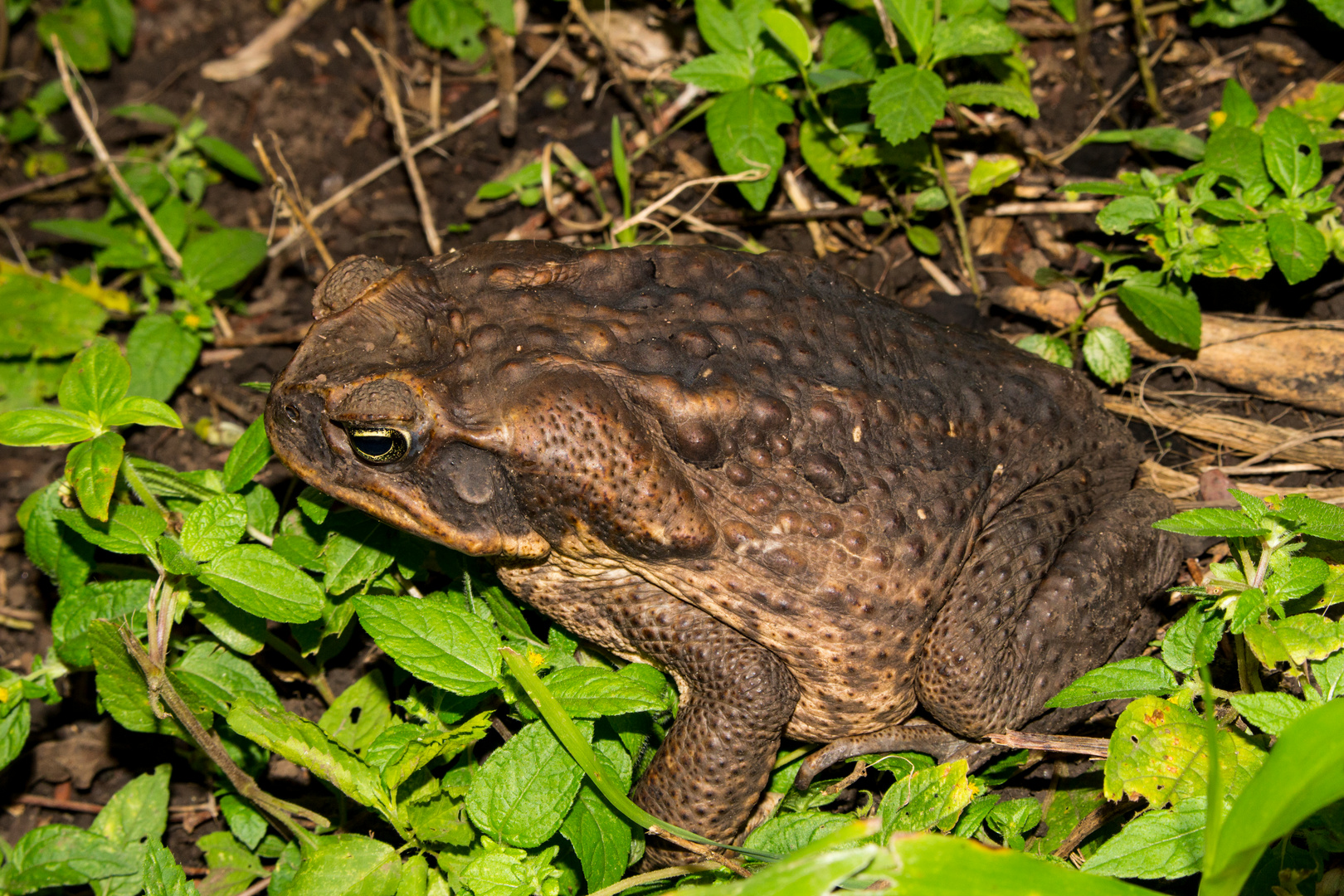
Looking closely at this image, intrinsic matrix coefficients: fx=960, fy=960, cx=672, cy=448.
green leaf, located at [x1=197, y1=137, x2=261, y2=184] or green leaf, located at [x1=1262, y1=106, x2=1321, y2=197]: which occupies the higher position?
green leaf, located at [x1=1262, y1=106, x2=1321, y2=197]

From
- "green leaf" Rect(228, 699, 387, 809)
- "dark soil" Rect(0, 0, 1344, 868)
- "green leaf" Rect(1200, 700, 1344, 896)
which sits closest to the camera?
"green leaf" Rect(1200, 700, 1344, 896)

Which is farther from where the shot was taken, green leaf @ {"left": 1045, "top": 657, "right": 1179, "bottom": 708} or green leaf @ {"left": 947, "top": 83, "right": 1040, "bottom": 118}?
green leaf @ {"left": 947, "top": 83, "right": 1040, "bottom": 118}

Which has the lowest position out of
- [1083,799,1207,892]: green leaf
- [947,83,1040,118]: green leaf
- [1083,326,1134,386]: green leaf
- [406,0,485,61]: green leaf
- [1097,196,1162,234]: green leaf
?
[1083,799,1207,892]: green leaf

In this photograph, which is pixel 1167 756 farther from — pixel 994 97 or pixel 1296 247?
pixel 994 97

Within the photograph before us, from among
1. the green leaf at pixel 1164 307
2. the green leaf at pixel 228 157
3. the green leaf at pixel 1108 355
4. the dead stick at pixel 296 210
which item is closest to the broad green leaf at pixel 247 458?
the dead stick at pixel 296 210

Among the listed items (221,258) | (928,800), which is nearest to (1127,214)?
(928,800)

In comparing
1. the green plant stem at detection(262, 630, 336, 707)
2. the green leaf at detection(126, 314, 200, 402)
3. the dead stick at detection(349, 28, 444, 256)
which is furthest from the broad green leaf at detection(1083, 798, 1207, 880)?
the green leaf at detection(126, 314, 200, 402)

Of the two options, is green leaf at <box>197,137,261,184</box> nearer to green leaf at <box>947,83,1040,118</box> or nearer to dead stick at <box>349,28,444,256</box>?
dead stick at <box>349,28,444,256</box>

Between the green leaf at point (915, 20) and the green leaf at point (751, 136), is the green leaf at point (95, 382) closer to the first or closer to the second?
the green leaf at point (751, 136)
